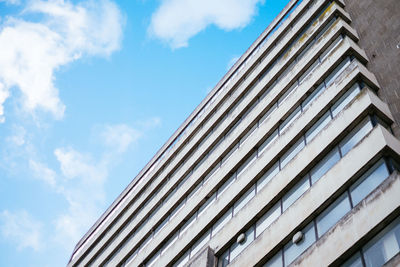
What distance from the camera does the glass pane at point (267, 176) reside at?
19.3 meters

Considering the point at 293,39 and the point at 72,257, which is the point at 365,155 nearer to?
the point at 293,39

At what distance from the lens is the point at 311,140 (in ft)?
57.4

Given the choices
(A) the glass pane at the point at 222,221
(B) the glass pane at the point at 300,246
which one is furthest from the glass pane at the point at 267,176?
(B) the glass pane at the point at 300,246

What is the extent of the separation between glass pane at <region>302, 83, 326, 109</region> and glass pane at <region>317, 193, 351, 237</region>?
7.67 metres

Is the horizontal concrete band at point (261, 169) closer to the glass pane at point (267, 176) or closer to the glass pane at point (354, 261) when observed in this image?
the glass pane at point (267, 176)

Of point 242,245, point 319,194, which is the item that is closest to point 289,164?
point 319,194

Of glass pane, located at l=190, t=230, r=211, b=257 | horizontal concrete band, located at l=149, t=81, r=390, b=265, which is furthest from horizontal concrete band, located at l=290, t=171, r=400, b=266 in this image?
glass pane, located at l=190, t=230, r=211, b=257

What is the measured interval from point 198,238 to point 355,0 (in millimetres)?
16829

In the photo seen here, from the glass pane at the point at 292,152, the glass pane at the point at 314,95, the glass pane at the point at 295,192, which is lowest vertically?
the glass pane at the point at 295,192

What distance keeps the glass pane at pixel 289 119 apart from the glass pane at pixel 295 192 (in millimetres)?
5017

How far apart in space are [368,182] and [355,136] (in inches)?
Answer: 104

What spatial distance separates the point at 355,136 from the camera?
51.6ft

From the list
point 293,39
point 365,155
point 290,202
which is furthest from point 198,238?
point 293,39

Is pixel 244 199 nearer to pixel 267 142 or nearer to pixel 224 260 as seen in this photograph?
Answer: pixel 224 260
